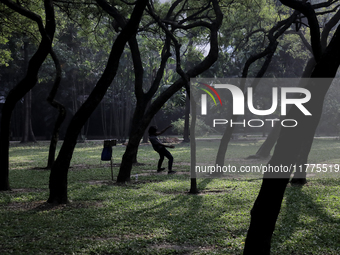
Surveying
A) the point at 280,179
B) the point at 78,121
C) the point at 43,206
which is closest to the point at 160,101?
the point at 78,121

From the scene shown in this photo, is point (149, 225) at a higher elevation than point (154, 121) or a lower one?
lower

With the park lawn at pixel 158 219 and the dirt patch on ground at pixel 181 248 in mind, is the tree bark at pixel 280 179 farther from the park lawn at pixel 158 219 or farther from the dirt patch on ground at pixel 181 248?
the dirt patch on ground at pixel 181 248

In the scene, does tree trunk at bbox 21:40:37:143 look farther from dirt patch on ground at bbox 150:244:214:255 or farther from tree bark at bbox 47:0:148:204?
dirt patch on ground at bbox 150:244:214:255

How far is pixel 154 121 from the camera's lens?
136ft

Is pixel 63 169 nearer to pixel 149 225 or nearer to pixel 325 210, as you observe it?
pixel 149 225

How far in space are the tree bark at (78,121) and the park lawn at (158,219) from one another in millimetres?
428

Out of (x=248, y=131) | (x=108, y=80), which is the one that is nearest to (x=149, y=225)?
(x=108, y=80)

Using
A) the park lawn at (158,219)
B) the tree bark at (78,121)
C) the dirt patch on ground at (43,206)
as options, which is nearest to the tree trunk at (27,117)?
the park lawn at (158,219)

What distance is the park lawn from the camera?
19.1ft

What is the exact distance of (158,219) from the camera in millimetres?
7527

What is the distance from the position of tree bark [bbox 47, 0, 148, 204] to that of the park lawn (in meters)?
0.43

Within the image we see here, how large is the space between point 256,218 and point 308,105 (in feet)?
4.54

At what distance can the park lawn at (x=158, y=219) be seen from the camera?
19.1 feet

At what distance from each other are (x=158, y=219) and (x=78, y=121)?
9.01ft
